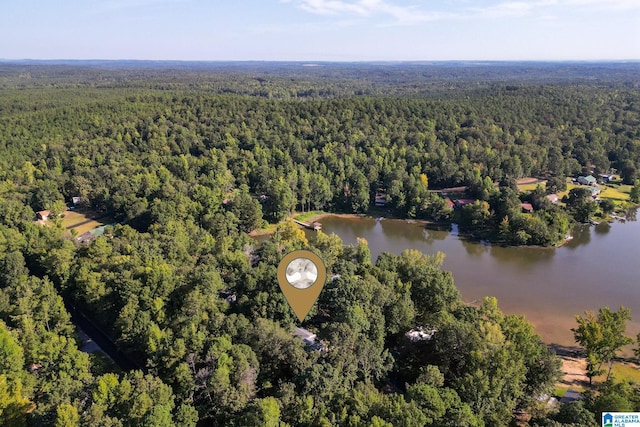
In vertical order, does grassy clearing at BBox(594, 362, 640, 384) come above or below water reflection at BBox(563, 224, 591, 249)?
below

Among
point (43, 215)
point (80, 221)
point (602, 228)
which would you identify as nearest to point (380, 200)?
point (602, 228)

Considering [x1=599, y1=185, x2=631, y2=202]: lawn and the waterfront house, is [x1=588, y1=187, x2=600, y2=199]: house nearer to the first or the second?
[x1=599, y1=185, x2=631, y2=202]: lawn

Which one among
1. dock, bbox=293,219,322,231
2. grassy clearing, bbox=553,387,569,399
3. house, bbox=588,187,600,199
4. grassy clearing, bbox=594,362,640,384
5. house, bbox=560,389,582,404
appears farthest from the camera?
house, bbox=588,187,600,199

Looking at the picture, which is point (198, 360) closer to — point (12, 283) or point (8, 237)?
point (12, 283)

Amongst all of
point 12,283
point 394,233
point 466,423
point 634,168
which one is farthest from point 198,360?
point 634,168
